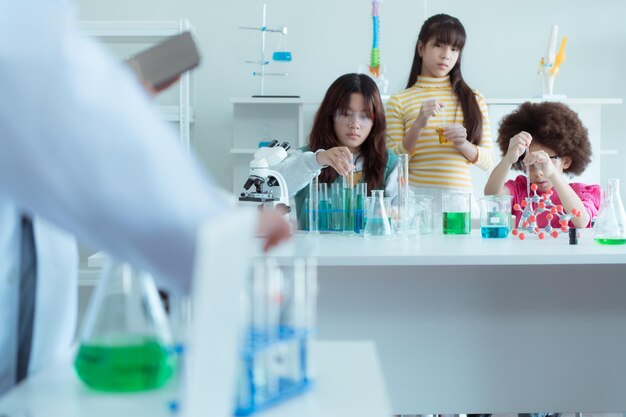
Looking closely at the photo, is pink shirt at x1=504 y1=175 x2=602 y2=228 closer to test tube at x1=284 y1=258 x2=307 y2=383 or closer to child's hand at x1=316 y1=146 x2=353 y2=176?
child's hand at x1=316 y1=146 x2=353 y2=176

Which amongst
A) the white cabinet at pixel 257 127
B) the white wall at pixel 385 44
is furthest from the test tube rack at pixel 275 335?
the white wall at pixel 385 44

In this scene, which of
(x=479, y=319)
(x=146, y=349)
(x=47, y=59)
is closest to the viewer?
(x=47, y=59)

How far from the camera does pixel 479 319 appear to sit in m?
2.15

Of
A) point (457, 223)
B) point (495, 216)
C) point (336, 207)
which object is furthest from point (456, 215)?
point (336, 207)

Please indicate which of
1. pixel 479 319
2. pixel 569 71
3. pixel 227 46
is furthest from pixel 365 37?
pixel 479 319

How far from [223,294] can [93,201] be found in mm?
106

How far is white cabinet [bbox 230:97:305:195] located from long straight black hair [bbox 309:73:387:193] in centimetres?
144

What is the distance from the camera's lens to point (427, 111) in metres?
2.83

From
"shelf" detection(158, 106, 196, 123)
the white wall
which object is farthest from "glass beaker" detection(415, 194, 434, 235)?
the white wall

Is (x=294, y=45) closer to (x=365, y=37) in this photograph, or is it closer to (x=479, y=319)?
(x=365, y=37)

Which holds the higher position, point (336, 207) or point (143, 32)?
point (143, 32)

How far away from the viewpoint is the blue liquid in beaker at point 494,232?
2.29 meters

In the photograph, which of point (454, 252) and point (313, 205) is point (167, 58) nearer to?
point (454, 252)

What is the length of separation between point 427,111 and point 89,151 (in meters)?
2.45
